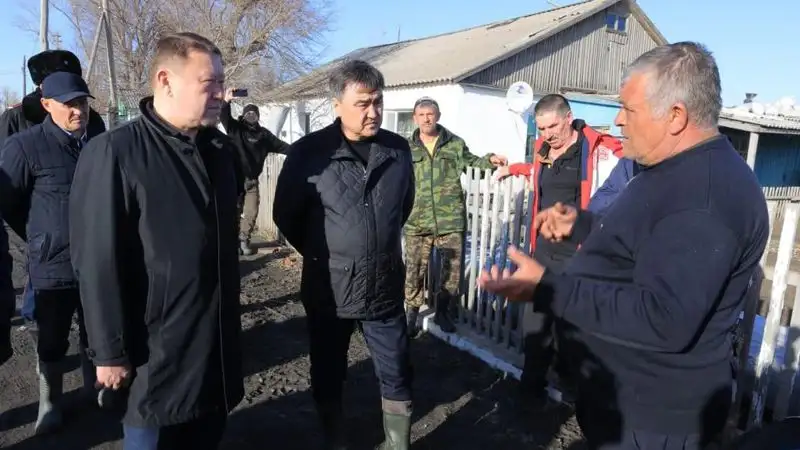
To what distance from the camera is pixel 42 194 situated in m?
3.21

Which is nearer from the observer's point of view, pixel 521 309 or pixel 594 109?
pixel 521 309

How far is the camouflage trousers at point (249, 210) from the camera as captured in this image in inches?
320

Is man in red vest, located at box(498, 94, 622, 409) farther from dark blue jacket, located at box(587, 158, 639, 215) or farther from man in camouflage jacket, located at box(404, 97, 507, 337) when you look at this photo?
man in camouflage jacket, located at box(404, 97, 507, 337)

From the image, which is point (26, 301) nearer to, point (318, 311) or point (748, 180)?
point (318, 311)

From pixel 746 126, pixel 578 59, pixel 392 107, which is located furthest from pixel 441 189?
pixel 578 59

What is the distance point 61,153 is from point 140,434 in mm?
1943

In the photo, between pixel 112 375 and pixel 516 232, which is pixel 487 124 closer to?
pixel 516 232

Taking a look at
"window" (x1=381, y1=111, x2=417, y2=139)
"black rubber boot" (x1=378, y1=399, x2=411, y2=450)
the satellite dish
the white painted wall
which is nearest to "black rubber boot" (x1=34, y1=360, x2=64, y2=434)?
"black rubber boot" (x1=378, y1=399, x2=411, y2=450)

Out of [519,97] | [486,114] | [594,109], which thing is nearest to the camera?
[519,97]

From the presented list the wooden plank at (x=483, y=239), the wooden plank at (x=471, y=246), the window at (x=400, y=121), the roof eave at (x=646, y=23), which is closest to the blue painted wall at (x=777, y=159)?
the roof eave at (x=646, y=23)

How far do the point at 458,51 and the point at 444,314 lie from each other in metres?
16.9

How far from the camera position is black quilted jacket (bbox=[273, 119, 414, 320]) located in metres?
2.79

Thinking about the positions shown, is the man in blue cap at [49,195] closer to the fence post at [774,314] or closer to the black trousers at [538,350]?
the black trousers at [538,350]

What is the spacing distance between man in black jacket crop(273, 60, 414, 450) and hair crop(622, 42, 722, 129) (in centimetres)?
148
